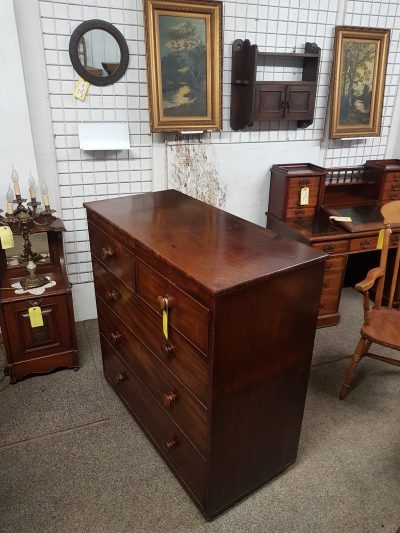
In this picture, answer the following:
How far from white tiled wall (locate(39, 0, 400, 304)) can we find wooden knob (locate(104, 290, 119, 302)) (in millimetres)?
916

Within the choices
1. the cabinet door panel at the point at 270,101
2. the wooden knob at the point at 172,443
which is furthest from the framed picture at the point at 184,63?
the wooden knob at the point at 172,443

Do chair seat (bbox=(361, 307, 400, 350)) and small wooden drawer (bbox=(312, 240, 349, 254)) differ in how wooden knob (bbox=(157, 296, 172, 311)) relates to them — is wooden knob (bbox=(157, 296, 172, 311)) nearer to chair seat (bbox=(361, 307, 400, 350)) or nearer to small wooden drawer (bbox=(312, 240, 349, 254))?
chair seat (bbox=(361, 307, 400, 350))

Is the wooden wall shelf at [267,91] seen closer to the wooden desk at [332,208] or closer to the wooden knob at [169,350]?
the wooden desk at [332,208]

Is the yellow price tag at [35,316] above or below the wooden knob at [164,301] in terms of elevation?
below

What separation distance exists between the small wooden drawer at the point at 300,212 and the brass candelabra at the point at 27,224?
1678 mm

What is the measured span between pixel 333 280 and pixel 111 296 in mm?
1674

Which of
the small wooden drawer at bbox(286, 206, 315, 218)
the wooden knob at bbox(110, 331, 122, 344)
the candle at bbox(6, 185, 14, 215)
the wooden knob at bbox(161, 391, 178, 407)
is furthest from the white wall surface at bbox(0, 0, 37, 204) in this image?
the small wooden drawer at bbox(286, 206, 315, 218)

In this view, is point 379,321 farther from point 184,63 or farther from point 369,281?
point 184,63

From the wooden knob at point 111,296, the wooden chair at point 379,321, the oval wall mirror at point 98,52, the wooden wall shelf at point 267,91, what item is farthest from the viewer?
the wooden wall shelf at point 267,91

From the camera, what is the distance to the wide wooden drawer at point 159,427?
1.63 metres

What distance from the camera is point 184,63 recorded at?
2586 mm

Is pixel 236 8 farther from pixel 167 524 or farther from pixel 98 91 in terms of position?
pixel 167 524

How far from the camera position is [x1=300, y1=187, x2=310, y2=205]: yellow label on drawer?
3.01 m

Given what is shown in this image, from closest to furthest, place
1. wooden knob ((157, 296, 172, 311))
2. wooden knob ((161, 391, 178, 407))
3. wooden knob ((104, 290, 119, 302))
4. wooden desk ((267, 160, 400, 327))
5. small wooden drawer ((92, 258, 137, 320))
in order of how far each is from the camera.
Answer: wooden knob ((157, 296, 172, 311))
wooden knob ((161, 391, 178, 407))
small wooden drawer ((92, 258, 137, 320))
wooden knob ((104, 290, 119, 302))
wooden desk ((267, 160, 400, 327))
